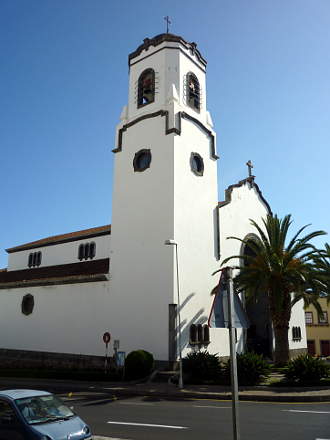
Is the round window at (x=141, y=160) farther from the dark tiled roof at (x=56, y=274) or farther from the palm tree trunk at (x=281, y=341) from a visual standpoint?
the palm tree trunk at (x=281, y=341)

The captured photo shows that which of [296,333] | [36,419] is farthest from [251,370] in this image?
[296,333]

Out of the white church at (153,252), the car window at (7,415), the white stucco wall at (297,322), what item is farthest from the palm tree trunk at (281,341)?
the car window at (7,415)

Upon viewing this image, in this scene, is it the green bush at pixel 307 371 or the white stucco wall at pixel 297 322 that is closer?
the green bush at pixel 307 371

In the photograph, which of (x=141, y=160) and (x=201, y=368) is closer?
(x=201, y=368)

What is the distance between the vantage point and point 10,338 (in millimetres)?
32500

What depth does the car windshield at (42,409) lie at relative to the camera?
7719 mm

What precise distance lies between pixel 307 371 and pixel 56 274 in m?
21.3

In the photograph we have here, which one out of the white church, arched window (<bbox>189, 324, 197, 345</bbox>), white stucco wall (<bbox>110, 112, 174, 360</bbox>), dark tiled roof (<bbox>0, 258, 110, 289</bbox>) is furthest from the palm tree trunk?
dark tiled roof (<bbox>0, 258, 110, 289</bbox>)

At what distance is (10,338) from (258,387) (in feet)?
74.7

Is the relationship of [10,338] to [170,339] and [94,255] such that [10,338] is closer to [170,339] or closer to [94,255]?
[94,255]

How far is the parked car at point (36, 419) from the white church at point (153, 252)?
1562 centimetres

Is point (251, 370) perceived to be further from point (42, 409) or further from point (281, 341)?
point (42, 409)

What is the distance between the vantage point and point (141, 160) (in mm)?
29328

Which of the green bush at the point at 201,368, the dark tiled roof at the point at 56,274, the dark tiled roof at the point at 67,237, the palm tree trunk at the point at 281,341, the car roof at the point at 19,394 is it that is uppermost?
the dark tiled roof at the point at 67,237
